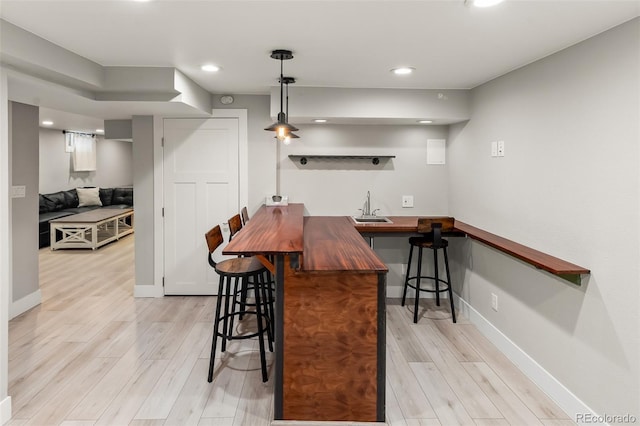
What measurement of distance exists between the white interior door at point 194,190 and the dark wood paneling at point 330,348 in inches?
93.3

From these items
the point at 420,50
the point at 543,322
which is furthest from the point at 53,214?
the point at 543,322

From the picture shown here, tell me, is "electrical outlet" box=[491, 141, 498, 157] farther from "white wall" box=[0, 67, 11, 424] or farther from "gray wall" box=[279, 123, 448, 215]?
"white wall" box=[0, 67, 11, 424]

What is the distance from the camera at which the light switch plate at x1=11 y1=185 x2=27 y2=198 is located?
13.0 feet

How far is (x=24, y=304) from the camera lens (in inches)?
158

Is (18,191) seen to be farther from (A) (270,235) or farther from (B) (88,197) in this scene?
(B) (88,197)

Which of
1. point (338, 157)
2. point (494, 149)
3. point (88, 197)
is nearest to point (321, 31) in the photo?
point (494, 149)

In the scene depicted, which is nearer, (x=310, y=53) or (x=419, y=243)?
(x=310, y=53)

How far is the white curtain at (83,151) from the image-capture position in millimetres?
9180

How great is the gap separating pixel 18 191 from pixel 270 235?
2.92 metres

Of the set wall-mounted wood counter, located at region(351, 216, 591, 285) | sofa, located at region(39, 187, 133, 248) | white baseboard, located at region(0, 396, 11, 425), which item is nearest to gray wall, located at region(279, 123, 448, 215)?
wall-mounted wood counter, located at region(351, 216, 591, 285)

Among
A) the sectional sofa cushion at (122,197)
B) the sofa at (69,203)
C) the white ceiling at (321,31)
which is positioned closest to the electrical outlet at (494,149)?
the white ceiling at (321,31)

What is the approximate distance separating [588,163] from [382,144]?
2327 millimetres

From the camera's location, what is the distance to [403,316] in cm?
400

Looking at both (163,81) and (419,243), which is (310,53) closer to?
(163,81)
